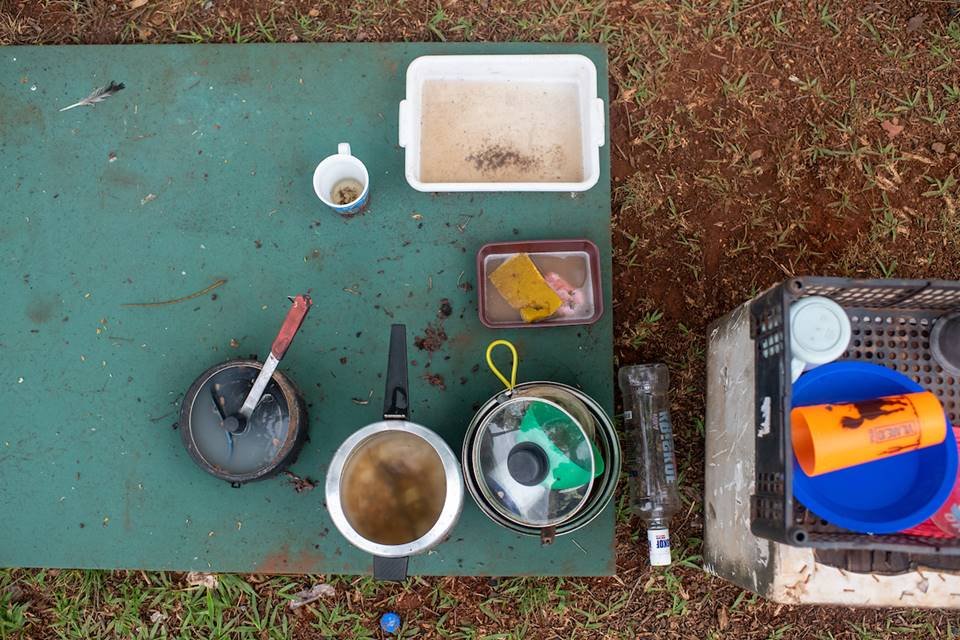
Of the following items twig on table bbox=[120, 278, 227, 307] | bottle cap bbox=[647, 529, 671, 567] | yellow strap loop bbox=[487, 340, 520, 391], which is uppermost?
twig on table bbox=[120, 278, 227, 307]

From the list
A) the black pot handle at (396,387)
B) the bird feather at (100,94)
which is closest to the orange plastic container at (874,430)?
the black pot handle at (396,387)

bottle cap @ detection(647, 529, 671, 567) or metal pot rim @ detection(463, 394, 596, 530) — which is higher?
metal pot rim @ detection(463, 394, 596, 530)

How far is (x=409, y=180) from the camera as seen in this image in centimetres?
175

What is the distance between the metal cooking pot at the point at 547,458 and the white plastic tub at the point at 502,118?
2.14 ft

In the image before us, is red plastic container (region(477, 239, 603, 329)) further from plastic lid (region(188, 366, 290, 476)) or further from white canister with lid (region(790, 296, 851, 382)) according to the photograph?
plastic lid (region(188, 366, 290, 476))

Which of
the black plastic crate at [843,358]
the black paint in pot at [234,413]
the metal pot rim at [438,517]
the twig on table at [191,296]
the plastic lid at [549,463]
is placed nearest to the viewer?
the black plastic crate at [843,358]

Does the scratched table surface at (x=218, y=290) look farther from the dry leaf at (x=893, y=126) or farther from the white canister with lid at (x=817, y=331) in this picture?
the dry leaf at (x=893, y=126)

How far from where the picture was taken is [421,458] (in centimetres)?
153

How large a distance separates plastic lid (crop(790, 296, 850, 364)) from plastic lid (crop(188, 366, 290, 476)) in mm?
1280

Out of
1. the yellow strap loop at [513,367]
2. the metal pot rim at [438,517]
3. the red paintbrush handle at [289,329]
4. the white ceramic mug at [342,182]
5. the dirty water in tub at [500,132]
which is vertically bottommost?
the metal pot rim at [438,517]

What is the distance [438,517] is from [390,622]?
0.74 m

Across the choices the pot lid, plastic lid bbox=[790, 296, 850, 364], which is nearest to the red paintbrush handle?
the pot lid

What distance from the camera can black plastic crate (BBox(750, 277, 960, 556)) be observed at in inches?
50.6

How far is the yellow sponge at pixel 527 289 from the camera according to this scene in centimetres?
169
